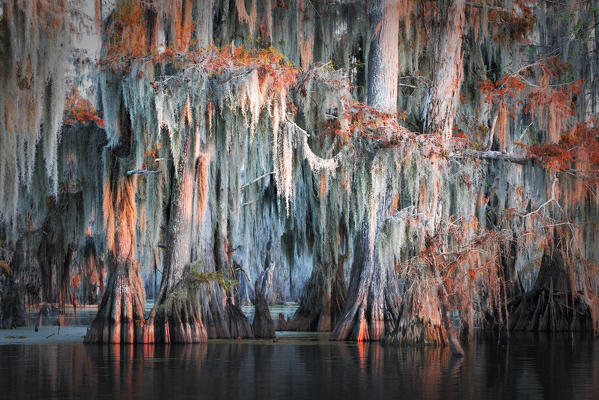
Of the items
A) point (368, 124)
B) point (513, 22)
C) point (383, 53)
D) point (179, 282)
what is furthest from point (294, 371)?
point (513, 22)

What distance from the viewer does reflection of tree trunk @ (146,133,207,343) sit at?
17.0m

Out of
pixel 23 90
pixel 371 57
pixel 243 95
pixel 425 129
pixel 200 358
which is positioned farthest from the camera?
pixel 371 57

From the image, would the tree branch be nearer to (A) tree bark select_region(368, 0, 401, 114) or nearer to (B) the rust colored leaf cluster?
(A) tree bark select_region(368, 0, 401, 114)

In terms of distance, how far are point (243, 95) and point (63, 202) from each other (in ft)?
19.1

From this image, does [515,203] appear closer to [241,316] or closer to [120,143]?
[241,316]

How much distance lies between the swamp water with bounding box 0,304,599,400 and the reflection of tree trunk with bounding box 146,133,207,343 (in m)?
0.50

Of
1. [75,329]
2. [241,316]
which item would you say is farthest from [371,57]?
[75,329]

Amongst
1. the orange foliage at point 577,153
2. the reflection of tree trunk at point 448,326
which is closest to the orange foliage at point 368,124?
the orange foliage at point 577,153

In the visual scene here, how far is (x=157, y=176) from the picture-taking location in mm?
18484

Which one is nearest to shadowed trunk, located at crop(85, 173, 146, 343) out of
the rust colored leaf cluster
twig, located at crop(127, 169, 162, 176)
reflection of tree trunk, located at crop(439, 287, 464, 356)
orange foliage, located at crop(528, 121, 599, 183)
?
twig, located at crop(127, 169, 162, 176)

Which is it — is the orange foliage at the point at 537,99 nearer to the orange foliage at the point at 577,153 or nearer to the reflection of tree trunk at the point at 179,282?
the orange foliage at the point at 577,153

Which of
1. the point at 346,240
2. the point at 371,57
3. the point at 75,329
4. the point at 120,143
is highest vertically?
the point at 371,57

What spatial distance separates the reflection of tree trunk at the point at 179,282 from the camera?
55.7 feet

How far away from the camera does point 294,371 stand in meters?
11.8
